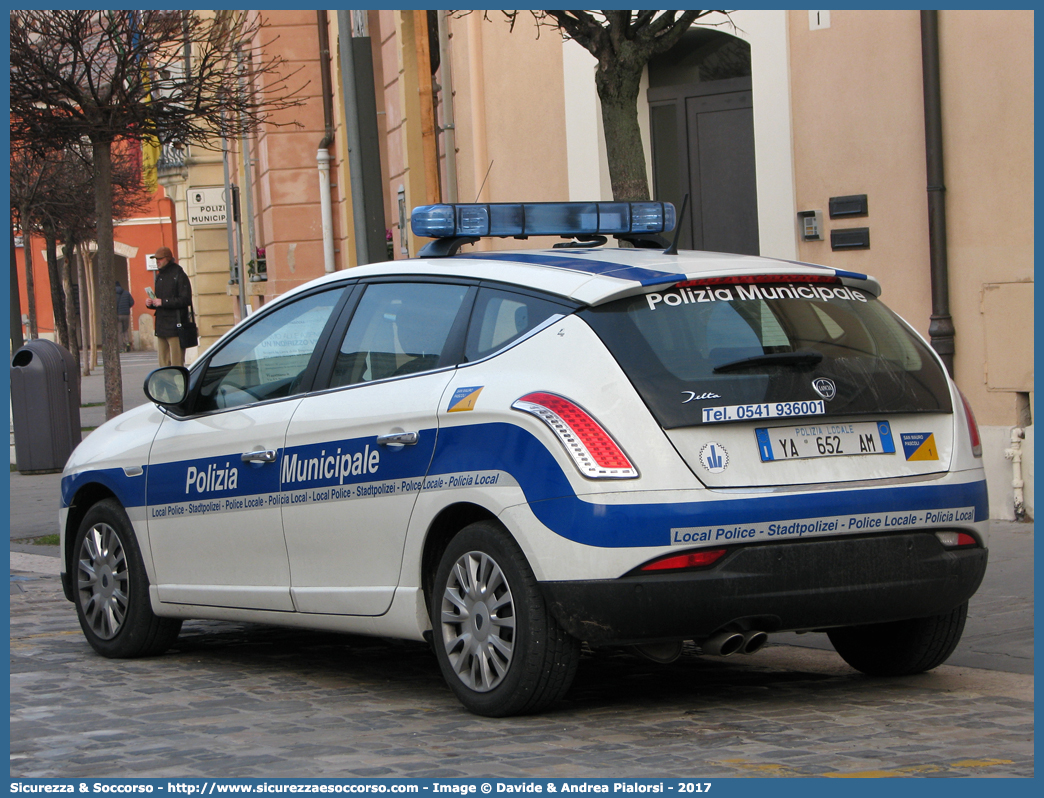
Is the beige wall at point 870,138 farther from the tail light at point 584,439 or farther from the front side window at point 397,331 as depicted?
the tail light at point 584,439

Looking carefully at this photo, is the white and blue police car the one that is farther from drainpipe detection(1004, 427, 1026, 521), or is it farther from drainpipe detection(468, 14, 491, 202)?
Result: drainpipe detection(468, 14, 491, 202)

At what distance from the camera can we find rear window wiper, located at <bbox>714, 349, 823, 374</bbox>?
5160mm

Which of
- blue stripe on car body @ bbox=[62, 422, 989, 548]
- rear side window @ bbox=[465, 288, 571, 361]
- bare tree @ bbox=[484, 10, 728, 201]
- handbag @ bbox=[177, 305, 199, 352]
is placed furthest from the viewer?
handbag @ bbox=[177, 305, 199, 352]

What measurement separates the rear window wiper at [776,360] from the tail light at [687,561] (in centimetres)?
60

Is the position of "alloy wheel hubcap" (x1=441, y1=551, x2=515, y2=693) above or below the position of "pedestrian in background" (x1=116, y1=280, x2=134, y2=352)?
below

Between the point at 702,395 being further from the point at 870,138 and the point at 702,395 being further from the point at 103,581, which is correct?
the point at 870,138

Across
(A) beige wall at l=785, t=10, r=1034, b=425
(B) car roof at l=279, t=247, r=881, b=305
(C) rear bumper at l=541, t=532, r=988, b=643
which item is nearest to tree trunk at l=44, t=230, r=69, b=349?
(A) beige wall at l=785, t=10, r=1034, b=425

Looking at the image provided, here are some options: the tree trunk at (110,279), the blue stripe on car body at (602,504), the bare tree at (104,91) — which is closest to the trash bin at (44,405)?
the bare tree at (104,91)

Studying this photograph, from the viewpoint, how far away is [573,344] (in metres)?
5.22

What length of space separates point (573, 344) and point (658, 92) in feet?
29.1

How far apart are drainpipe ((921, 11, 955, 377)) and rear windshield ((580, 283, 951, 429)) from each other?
4869 millimetres

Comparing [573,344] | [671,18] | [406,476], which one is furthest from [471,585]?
[671,18]

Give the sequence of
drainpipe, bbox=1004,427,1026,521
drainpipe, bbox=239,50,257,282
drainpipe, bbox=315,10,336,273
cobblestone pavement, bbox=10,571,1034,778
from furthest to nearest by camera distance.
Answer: drainpipe, bbox=239,50,257,282, drainpipe, bbox=315,10,336,273, drainpipe, bbox=1004,427,1026,521, cobblestone pavement, bbox=10,571,1034,778

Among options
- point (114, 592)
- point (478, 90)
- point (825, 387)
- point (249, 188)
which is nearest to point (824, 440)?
point (825, 387)
